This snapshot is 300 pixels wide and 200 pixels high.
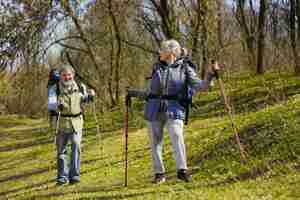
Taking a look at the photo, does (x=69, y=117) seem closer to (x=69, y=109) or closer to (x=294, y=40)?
(x=69, y=109)

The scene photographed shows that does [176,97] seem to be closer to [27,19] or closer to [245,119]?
[245,119]

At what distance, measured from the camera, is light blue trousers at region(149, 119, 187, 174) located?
7.98 m

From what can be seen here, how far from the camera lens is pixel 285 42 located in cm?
2236

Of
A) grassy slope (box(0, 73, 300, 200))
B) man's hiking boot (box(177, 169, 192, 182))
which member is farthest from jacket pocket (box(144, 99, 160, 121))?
grassy slope (box(0, 73, 300, 200))

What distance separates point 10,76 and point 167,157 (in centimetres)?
1020

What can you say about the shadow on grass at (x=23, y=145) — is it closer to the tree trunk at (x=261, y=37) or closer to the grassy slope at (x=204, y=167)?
the grassy slope at (x=204, y=167)

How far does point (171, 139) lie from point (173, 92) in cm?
70

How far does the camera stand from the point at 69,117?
9945mm

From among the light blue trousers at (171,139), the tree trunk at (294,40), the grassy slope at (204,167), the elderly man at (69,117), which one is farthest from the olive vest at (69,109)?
the tree trunk at (294,40)

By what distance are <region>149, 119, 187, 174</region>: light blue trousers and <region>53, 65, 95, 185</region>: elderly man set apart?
2.17m

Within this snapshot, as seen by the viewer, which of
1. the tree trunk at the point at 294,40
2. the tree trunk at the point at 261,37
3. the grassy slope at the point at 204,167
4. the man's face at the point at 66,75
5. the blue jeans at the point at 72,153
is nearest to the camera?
the grassy slope at the point at 204,167

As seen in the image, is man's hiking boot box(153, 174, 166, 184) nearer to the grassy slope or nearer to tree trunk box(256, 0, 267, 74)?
the grassy slope

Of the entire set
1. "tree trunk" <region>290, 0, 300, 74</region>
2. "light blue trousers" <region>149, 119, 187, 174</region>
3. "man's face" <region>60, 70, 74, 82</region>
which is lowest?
"light blue trousers" <region>149, 119, 187, 174</region>

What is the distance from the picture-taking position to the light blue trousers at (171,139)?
7.98 m
